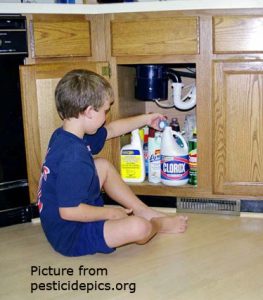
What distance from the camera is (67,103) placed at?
1.53m

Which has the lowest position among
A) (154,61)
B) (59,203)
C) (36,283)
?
(36,283)

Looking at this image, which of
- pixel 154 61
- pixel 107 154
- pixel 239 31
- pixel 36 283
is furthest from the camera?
pixel 107 154

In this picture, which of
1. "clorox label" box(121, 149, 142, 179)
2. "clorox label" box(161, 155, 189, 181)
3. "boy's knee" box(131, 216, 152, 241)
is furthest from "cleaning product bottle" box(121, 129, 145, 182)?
"boy's knee" box(131, 216, 152, 241)

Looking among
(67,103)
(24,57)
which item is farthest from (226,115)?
(24,57)

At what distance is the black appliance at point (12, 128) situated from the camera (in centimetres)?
180

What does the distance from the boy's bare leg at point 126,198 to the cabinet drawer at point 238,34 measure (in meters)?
0.58

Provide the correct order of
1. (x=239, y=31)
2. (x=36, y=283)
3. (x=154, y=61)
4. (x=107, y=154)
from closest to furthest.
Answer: (x=36, y=283), (x=239, y=31), (x=154, y=61), (x=107, y=154)

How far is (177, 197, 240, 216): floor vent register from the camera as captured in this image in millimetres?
1935

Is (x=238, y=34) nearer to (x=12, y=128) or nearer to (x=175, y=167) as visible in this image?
(x=175, y=167)

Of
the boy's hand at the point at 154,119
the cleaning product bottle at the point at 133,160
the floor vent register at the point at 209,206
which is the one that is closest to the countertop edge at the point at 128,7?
the boy's hand at the point at 154,119

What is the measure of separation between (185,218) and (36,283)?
619mm

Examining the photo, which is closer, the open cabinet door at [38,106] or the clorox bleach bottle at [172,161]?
the open cabinet door at [38,106]

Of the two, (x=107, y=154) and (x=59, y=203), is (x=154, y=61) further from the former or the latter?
(x=59, y=203)

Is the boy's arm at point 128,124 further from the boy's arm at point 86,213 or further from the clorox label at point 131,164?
the boy's arm at point 86,213
